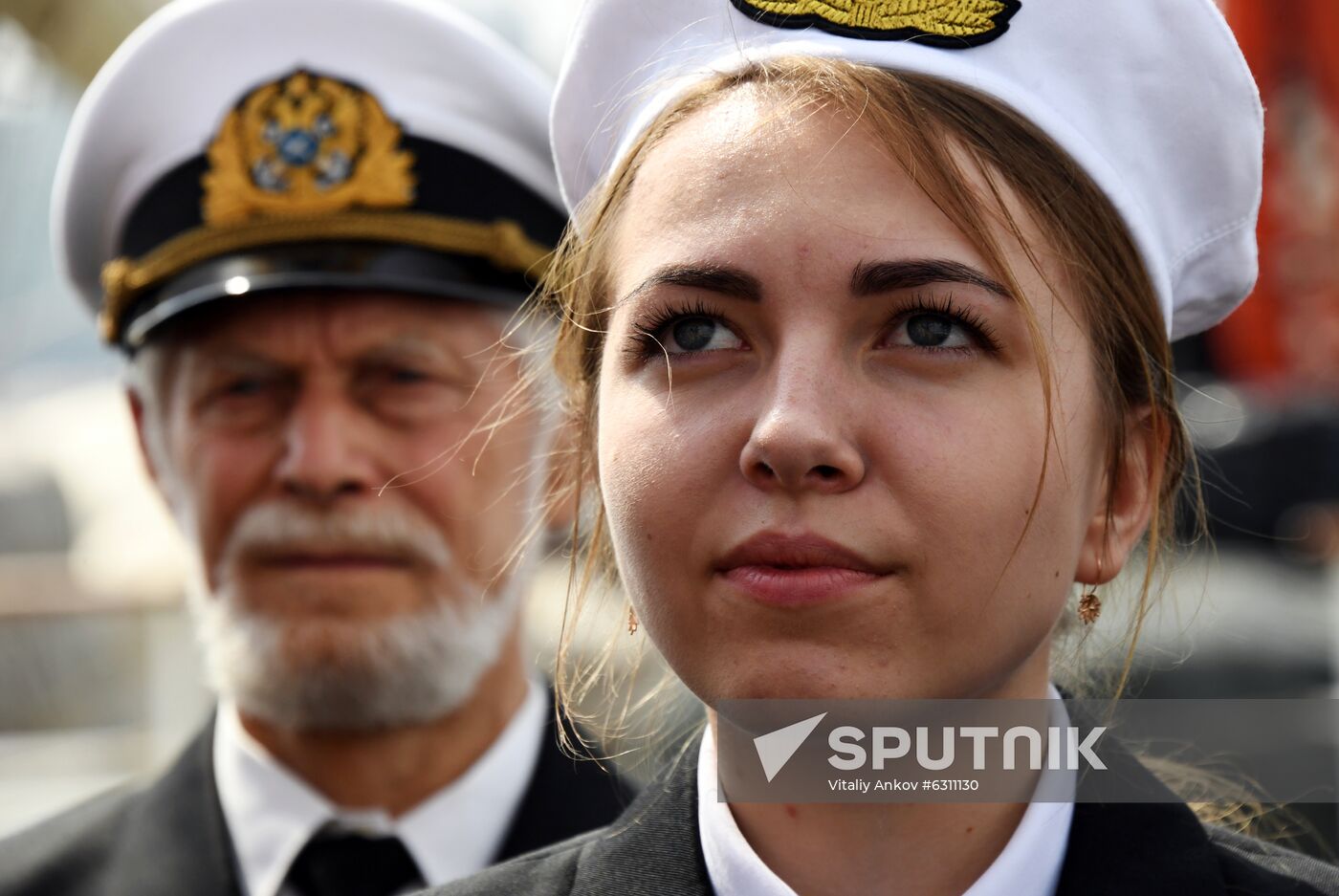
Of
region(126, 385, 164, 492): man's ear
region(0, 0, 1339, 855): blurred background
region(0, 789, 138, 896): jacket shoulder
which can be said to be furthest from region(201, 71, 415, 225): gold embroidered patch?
region(0, 0, 1339, 855): blurred background

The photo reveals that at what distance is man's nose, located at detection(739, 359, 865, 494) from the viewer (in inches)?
66.4

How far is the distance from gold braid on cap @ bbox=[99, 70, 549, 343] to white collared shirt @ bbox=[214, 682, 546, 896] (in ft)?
3.07

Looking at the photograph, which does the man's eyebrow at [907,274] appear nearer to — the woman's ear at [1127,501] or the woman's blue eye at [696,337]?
the woman's blue eye at [696,337]

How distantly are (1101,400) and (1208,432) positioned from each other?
18.8 feet

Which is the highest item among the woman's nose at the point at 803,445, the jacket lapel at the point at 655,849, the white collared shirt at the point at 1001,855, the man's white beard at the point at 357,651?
the woman's nose at the point at 803,445

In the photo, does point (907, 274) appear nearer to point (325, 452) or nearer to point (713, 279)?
point (713, 279)

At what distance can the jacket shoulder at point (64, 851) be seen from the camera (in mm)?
2900

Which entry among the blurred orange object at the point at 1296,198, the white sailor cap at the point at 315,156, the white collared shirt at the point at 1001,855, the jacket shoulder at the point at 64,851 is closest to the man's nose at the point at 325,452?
the white sailor cap at the point at 315,156

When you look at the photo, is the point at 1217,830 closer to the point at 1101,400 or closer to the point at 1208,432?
the point at 1101,400

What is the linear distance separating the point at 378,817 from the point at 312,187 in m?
1.17

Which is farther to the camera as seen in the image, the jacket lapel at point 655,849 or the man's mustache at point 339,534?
the man's mustache at point 339,534

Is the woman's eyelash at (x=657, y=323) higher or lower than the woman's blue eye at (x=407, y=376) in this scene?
higher

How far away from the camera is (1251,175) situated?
6.84ft

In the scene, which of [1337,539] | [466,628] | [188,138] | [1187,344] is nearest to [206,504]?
[466,628]
